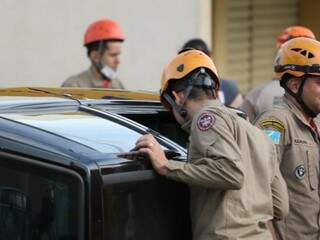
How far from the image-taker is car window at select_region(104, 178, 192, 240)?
297cm

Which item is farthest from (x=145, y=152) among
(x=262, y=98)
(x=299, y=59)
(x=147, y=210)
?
(x=262, y=98)

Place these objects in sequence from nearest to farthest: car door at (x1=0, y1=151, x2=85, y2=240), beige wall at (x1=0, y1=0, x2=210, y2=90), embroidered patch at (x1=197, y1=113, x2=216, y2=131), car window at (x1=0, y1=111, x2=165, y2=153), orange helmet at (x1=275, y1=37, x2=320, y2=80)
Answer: car door at (x1=0, y1=151, x2=85, y2=240) < car window at (x1=0, y1=111, x2=165, y2=153) < embroidered patch at (x1=197, y1=113, x2=216, y2=131) < orange helmet at (x1=275, y1=37, x2=320, y2=80) < beige wall at (x1=0, y1=0, x2=210, y2=90)

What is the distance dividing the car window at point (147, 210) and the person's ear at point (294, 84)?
1.22 meters

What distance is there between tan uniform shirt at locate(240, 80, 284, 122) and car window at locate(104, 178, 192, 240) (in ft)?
10.2

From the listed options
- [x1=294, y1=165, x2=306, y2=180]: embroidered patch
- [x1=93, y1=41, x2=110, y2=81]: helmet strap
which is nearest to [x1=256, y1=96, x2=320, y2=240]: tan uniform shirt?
[x1=294, y1=165, x2=306, y2=180]: embroidered patch

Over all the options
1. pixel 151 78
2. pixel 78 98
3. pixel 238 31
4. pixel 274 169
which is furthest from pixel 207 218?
pixel 238 31

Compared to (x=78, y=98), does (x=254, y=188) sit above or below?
below

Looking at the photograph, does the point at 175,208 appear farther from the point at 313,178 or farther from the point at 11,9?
the point at 11,9

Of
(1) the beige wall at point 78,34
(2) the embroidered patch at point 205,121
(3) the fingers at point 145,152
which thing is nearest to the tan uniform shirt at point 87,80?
(1) the beige wall at point 78,34

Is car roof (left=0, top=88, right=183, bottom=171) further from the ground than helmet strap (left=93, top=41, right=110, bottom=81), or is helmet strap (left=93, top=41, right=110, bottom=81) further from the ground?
car roof (left=0, top=88, right=183, bottom=171)

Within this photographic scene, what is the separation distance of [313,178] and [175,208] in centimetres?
119

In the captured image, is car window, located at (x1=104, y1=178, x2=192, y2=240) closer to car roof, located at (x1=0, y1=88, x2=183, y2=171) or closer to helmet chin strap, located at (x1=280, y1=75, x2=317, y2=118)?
car roof, located at (x1=0, y1=88, x2=183, y2=171)

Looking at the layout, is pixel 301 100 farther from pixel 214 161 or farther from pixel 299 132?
pixel 214 161

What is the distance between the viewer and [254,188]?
3393 mm
